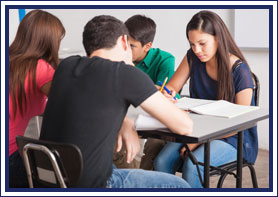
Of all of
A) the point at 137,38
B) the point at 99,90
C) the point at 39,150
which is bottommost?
the point at 39,150

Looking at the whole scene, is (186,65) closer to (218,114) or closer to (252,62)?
(218,114)

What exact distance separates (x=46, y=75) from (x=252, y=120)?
93 cm

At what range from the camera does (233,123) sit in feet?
5.71

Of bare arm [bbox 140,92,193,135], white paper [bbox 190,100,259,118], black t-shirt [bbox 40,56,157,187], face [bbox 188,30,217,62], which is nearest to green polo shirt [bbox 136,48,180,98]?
face [bbox 188,30,217,62]

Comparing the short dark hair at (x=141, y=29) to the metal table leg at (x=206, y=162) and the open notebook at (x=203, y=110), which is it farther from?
the metal table leg at (x=206, y=162)

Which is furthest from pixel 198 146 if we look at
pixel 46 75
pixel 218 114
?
pixel 46 75

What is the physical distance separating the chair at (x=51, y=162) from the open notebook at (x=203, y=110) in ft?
1.19

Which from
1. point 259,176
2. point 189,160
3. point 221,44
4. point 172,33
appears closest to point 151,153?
point 189,160

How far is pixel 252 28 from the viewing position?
3623 millimetres

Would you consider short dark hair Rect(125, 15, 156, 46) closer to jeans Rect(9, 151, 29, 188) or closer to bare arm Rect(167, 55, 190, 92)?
bare arm Rect(167, 55, 190, 92)

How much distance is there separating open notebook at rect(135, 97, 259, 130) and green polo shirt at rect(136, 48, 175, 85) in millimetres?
609

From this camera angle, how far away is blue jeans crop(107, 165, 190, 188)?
5.22ft

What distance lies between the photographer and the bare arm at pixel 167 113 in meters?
1.49

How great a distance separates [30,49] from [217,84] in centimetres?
99
